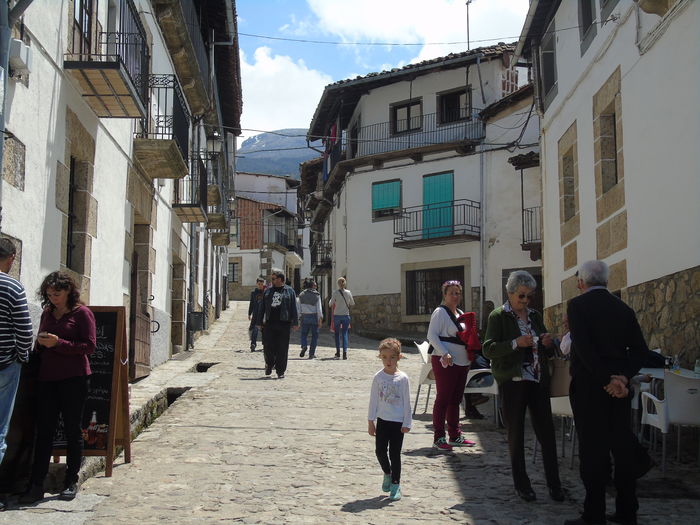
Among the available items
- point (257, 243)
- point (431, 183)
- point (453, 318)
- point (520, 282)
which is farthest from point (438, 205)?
point (257, 243)

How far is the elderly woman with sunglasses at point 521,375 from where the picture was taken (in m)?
5.15

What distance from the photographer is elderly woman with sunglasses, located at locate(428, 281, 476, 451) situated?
703cm

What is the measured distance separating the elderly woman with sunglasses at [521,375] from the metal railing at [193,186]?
10.5 metres

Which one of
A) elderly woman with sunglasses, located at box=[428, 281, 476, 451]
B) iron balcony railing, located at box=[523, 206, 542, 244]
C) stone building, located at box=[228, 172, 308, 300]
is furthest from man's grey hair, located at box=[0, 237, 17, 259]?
stone building, located at box=[228, 172, 308, 300]

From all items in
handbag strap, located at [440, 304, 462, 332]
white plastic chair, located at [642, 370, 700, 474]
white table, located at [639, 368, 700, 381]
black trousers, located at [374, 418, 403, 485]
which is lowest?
black trousers, located at [374, 418, 403, 485]

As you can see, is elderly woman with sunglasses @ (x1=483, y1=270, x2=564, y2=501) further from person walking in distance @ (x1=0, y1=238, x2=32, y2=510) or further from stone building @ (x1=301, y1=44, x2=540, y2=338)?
stone building @ (x1=301, y1=44, x2=540, y2=338)

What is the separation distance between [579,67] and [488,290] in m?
12.4

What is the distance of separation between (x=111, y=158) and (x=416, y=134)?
1747 cm

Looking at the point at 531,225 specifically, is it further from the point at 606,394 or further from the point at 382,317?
the point at 606,394

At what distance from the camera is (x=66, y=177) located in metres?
7.64

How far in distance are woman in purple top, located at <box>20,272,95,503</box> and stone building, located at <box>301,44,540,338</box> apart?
1851cm

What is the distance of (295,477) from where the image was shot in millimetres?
5754

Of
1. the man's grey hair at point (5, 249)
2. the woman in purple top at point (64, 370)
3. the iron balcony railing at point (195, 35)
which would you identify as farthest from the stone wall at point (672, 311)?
the iron balcony railing at point (195, 35)

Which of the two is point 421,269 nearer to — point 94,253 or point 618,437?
point 94,253
